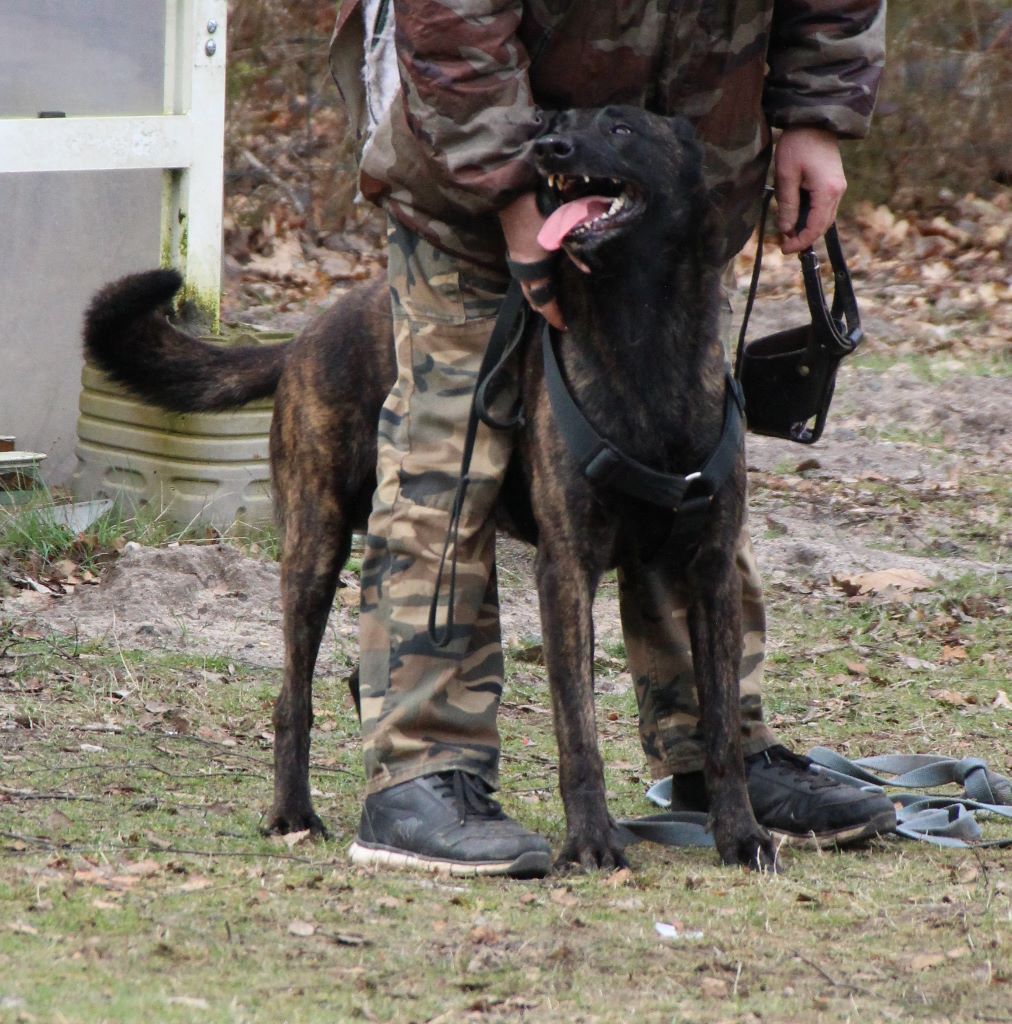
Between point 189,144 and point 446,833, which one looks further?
point 189,144

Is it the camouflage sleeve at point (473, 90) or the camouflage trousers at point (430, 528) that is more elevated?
the camouflage sleeve at point (473, 90)

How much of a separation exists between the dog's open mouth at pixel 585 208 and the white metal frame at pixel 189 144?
3.77 metres

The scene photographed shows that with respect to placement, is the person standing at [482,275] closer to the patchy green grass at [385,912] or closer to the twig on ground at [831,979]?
the patchy green grass at [385,912]

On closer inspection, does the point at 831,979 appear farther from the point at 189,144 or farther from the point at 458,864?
the point at 189,144

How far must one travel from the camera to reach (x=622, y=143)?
317 cm

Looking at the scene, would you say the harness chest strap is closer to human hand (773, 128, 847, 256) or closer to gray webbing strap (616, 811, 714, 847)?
human hand (773, 128, 847, 256)

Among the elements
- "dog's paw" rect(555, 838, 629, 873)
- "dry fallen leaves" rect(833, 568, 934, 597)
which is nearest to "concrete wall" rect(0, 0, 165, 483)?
"dry fallen leaves" rect(833, 568, 934, 597)

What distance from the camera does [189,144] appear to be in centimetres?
677

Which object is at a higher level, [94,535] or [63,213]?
[63,213]

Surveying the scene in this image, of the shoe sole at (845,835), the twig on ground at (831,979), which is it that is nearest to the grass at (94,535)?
the shoe sole at (845,835)

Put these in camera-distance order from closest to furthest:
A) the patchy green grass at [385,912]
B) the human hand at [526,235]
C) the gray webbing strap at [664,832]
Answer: the patchy green grass at [385,912]
the human hand at [526,235]
the gray webbing strap at [664,832]

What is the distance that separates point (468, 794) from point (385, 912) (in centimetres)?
54

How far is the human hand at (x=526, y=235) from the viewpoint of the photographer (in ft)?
10.4

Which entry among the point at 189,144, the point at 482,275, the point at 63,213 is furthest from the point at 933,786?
the point at 63,213
